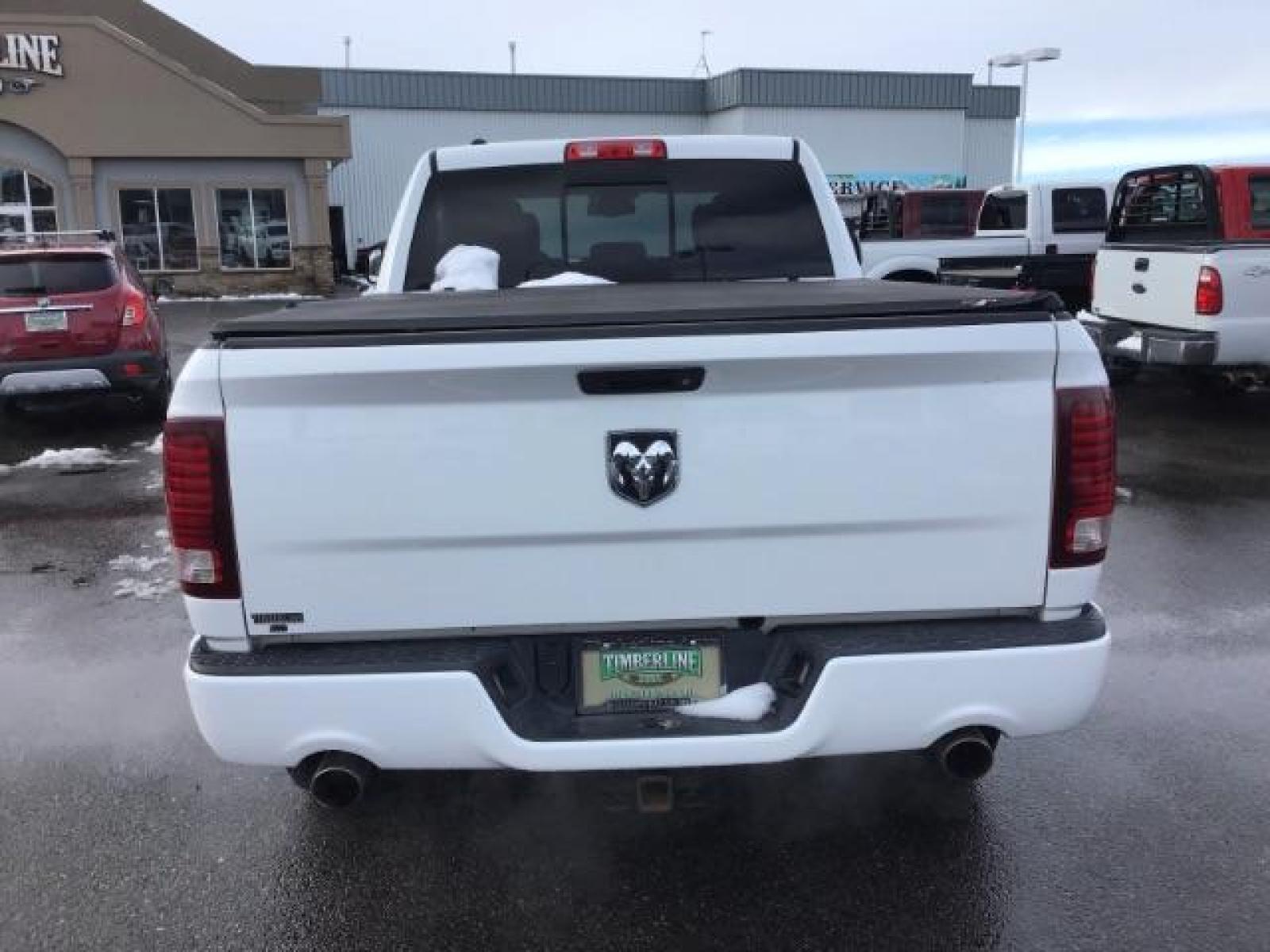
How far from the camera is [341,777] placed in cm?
302

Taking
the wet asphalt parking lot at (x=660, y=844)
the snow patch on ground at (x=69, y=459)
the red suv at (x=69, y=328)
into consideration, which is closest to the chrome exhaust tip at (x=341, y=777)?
the wet asphalt parking lot at (x=660, y=844)

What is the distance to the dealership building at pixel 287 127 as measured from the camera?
28.9 m

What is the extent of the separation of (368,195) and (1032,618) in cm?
3796

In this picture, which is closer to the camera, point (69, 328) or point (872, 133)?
point (69, 328)

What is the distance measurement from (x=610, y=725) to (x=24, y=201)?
3178 cm

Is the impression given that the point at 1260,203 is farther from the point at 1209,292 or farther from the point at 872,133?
the point at 872,133

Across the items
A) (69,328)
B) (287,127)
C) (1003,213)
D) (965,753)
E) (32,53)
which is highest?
(32,53)

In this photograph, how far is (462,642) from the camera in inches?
114

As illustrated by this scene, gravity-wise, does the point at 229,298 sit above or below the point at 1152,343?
below

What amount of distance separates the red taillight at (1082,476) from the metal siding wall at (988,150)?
4399 cm

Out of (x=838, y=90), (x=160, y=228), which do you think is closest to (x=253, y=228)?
(x=160, y=228)

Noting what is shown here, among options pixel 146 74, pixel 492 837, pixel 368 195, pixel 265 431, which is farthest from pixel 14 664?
pixel 368 195

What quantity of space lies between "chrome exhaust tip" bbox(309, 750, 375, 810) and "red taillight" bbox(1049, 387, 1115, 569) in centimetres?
183

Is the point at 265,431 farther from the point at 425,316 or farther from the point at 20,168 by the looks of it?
the point at 20,168
